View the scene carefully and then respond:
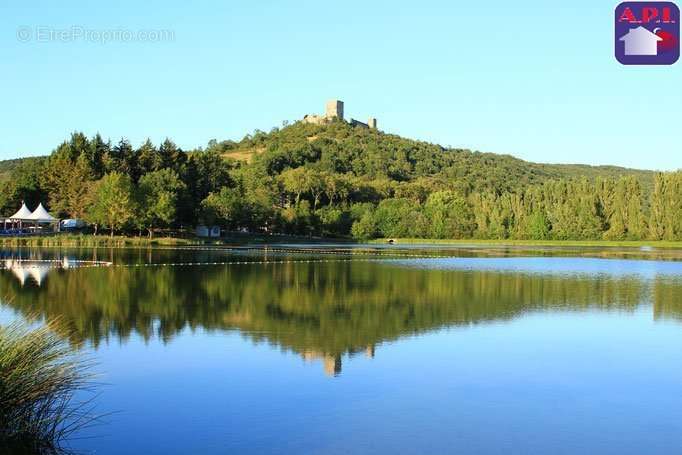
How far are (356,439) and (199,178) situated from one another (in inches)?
2987

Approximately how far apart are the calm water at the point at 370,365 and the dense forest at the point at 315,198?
4311 cm

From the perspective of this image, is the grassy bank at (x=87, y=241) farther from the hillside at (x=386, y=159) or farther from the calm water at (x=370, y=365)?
the hillside at (x=386, y=159)

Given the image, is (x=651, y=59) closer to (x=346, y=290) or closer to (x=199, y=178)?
(x=346, y=290)

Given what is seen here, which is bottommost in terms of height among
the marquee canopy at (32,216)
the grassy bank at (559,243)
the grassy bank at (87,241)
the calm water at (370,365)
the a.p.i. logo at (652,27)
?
the calm water at (370,365)

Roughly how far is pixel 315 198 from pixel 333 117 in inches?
2600

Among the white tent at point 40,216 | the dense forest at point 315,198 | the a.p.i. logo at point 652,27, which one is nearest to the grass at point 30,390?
the a.p.i. logo at point 652,27

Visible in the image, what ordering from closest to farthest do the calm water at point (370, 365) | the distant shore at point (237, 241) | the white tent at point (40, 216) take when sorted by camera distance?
the calm water at point (370, 365)
the distant shore at point (237, 241)
the white tent at point (40, 216)

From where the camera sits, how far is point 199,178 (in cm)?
8169

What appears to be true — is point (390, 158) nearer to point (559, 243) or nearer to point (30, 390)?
point (559, 243)

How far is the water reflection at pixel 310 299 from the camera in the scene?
1477cm

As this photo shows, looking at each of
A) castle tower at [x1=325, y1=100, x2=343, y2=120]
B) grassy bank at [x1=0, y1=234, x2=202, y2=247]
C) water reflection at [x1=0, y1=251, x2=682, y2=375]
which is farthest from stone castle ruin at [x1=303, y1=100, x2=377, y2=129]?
water reflection at [x1=0, y1=251, x2=682, y2=375]

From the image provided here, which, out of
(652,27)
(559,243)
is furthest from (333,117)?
(652,27)

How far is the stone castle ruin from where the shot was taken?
15912 cm

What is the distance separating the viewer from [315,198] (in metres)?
97.6
